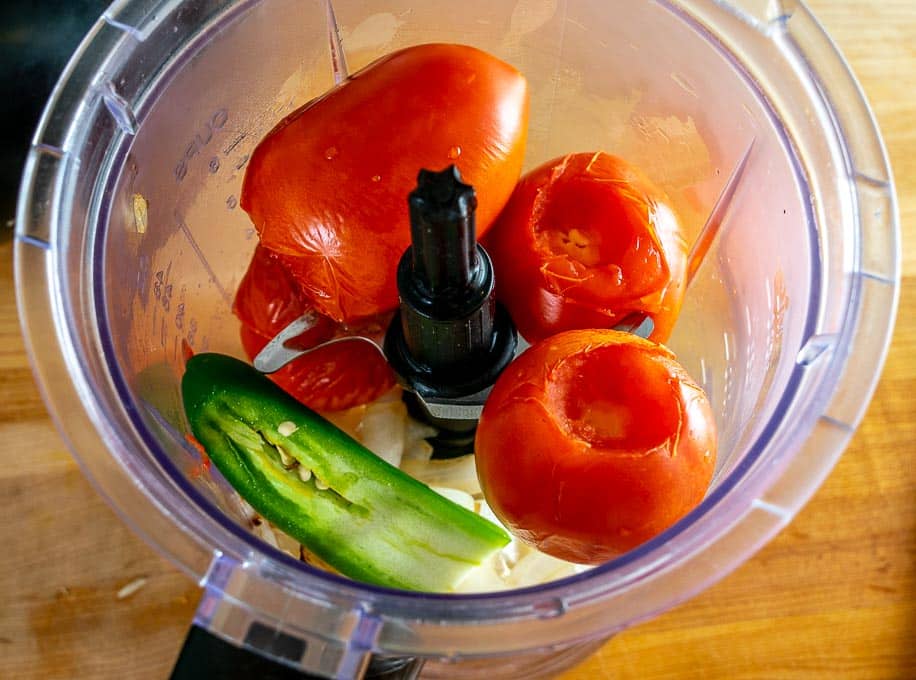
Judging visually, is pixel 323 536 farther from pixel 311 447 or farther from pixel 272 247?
pixel 272 247

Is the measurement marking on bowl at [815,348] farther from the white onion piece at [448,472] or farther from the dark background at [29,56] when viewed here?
the dark background at [29,56]

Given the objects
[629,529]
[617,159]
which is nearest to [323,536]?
[629,529]

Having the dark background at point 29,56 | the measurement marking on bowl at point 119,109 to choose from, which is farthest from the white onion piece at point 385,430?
the dark background at point 29,56

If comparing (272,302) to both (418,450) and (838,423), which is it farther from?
(838,423)

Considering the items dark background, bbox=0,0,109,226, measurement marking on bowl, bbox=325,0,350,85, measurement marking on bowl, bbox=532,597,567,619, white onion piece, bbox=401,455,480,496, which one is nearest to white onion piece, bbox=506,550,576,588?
white onion piece, bbox=401,455,480,496

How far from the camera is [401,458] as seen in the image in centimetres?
55

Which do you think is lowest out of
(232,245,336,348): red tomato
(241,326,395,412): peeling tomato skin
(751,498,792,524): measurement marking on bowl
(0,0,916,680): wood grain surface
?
(0,0,916,680): wood grain surface

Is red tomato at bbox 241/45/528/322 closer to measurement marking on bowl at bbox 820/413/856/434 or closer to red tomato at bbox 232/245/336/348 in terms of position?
red tomato at bbox 232/245/336/348

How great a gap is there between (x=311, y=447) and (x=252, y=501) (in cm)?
4

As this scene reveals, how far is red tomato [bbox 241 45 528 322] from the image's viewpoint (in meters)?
0.44

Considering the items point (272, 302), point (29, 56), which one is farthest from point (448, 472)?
point (29, 56)

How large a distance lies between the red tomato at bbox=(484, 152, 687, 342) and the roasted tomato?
0.30 ft

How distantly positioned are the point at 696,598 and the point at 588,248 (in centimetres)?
24

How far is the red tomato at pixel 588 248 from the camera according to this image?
0.47 m
